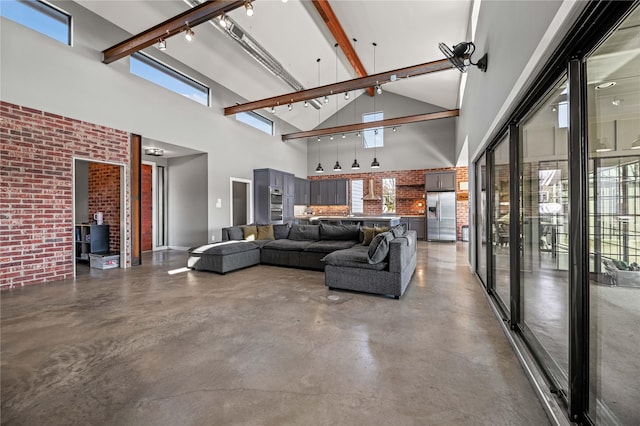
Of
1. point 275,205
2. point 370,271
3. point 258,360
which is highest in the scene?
point 275,205

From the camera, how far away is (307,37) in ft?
20.1

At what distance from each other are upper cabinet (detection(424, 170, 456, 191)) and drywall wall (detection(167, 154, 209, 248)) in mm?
7107

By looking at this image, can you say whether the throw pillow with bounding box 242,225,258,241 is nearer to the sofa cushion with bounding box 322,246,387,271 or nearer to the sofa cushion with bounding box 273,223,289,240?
the sofa cushion with bounding box 273,223,289,240

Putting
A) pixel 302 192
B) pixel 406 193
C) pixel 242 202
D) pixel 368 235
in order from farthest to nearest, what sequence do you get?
pixel 302 192 < pixel 406 193 < pixel 242 202 < pixel 368 235

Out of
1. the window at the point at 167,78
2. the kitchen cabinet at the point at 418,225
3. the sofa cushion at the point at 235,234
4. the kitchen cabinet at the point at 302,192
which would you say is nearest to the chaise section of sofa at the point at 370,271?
the sofa cushion at the point at 235,234

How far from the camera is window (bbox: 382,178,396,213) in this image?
10.4 meters

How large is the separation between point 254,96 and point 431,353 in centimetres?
781

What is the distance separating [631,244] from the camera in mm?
1259

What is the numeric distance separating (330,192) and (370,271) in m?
7.75

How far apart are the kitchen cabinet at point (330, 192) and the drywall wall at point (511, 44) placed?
7272mm

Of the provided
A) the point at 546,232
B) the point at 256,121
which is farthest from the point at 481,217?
the point at 256,121

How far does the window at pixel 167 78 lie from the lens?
17.9 ft

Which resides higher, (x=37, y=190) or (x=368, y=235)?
(x=37, y=190)

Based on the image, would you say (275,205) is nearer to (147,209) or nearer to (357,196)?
(147,209)
